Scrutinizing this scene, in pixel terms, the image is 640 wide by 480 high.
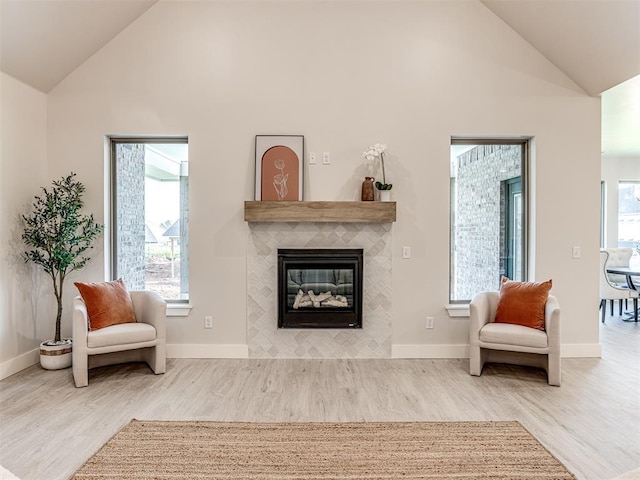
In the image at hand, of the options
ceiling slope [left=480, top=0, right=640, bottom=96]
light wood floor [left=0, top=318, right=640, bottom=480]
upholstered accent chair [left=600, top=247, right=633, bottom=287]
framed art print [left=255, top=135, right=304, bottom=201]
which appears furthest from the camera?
upholstered accent chair [left=600, top=247, right=633, bottom=287]

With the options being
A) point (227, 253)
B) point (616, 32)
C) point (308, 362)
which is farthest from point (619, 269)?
point (227, 253)

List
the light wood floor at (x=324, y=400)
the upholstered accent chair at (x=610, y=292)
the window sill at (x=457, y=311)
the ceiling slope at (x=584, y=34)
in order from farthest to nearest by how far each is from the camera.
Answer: the upholstered accent chair at (x=610, y=292) < the window sill at (x=457, y=311) < the ceiling slope at (x=584, y=34) < the light wood floor at (x=324, y=400)

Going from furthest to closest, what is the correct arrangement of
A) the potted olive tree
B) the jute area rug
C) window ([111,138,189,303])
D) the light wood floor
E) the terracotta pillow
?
1. window ([111,138,189,303])
2. the potted olive tree
3. the terracotta pillow
4. the light wood floor
5. the jute area rug

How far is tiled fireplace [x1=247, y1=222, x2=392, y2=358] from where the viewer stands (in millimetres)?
4031

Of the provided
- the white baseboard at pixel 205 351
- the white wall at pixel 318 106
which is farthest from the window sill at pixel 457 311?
the white baseboard at pixel 205 351

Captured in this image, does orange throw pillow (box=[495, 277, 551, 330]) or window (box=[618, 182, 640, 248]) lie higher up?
window (box=[618, 182, 640, 248])

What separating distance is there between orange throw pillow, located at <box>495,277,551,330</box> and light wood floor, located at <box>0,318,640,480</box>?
0.47m

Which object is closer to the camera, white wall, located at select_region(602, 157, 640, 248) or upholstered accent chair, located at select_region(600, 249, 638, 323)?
upholstered accent chair, located at select_region(600, 249, 638, 323)

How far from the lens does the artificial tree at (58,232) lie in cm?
364

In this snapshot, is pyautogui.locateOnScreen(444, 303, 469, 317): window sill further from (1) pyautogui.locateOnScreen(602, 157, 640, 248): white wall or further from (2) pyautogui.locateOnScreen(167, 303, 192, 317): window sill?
(1) pyautogui.locateOnScreen(602, 157, 640, 248): white wall

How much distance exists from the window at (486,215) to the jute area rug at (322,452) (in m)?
1.91

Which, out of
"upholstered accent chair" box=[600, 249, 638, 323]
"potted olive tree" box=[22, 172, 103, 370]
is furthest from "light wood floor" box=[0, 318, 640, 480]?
"upholstered accent chair" box=[600, 249, 638, 323]

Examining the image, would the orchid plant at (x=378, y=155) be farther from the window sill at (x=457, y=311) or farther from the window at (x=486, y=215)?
the window sill at (x=457, y=311)

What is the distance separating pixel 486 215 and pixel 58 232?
4086mm
